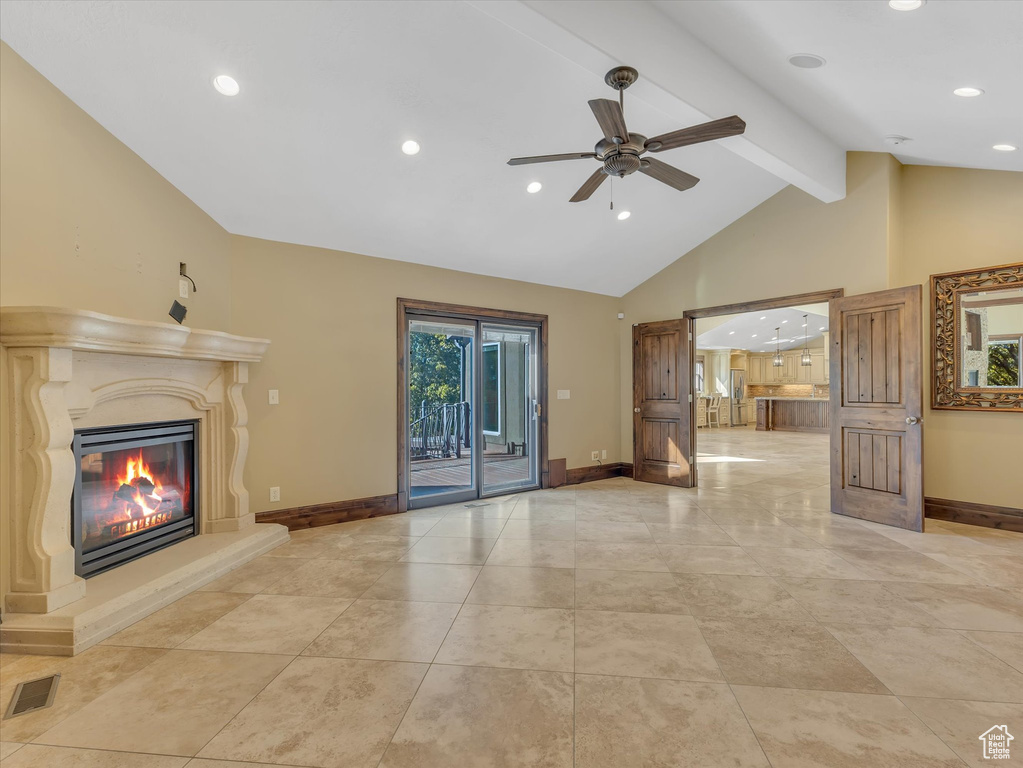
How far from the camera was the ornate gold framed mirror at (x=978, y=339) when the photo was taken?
4.33 meters

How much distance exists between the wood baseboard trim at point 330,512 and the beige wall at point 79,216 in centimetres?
178

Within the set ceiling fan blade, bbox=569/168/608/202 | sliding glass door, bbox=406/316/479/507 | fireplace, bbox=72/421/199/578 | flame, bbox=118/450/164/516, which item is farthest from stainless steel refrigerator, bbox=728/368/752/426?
flame, bbox=118/450/164/516

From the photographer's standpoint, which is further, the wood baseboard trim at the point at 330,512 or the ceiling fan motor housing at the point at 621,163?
the wood baseboard trim at the point at 330,512

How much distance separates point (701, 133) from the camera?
2.75 m

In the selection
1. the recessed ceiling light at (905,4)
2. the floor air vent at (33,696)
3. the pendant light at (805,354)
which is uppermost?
the recessed ceiling light at (905,4)

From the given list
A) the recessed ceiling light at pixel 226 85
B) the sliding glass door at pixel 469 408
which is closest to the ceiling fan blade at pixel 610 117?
the recessed ceiling light at pixel 226 85

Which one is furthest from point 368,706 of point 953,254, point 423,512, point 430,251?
point 953,254

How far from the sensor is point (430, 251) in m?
5.06

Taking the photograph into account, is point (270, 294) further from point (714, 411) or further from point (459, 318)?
point (714, 411)

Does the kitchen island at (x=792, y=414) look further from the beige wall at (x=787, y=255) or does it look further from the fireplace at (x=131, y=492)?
the fireplace at (x=131, y=492)

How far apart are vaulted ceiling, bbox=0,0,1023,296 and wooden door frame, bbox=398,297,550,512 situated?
1.86 ft

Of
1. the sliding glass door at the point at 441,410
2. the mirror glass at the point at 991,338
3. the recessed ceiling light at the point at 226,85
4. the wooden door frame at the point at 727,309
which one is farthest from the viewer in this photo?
the sliding glass door at the point at 441,410

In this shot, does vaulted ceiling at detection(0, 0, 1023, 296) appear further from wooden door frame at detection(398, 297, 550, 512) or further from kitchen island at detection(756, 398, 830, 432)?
kitchen island at detection(756, 398, 830, 432)

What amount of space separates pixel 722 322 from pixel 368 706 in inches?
449
